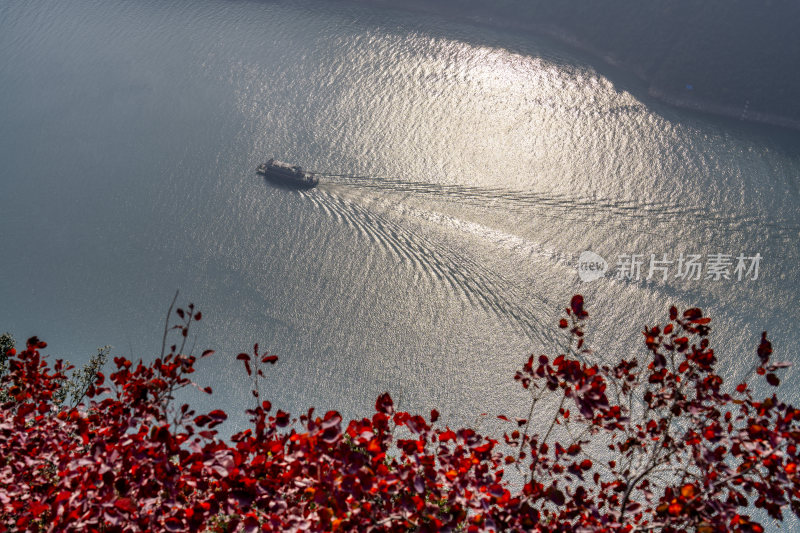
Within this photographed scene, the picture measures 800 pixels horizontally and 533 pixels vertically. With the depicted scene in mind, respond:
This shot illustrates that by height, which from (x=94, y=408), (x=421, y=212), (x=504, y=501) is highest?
(x=421, y=212)

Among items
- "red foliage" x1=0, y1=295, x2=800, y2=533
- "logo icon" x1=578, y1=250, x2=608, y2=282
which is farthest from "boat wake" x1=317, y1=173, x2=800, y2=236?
"red foliage" x1=0, y1=295, x2=800, y2=533

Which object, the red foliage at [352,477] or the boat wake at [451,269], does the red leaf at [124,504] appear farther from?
the boat wake at [451,269]

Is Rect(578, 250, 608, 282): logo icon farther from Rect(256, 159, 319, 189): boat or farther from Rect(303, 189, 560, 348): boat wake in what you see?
Rect(256, 159, 319, 189): boat

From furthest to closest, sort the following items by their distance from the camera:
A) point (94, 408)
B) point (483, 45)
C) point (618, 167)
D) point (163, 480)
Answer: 1. point (483, 45)
2. point (618, 167)
3. point (94, 408)
4. point (163, 480)

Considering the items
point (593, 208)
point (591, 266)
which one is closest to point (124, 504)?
point (591, 266)

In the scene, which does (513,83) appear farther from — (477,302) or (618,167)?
(477,302)

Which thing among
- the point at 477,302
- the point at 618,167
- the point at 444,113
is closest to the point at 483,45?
the point at 444,113

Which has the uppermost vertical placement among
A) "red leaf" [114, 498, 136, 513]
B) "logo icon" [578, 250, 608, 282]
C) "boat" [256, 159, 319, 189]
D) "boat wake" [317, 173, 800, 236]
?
"boat" [256, 159, 319, 189]
